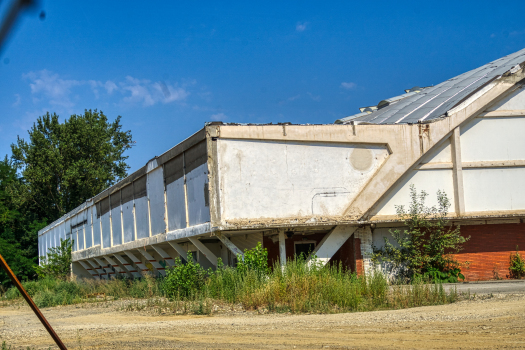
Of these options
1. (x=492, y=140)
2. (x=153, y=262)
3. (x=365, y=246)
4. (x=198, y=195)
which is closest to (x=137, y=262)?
(x=153, y=262)

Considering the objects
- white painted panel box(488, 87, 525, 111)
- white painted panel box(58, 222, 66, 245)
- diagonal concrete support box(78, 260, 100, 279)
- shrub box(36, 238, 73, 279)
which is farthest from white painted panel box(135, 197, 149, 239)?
white painted panel box(58, 222, 66, 245)

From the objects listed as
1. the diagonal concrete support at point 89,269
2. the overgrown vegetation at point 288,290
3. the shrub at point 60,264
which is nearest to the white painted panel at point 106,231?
the diagonal concrete support at point 89,269

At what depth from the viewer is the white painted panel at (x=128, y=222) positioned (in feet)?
80.6

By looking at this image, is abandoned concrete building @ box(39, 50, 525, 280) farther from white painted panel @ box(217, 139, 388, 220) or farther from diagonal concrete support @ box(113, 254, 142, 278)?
diagonal concrete support @ box(113, 254, 142, 278)

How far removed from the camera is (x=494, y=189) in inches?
772

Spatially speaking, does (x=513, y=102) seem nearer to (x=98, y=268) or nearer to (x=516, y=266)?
(x=516, y=266)

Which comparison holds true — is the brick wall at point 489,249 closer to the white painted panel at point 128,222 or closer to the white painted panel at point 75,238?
the white painted panel at point 128,222

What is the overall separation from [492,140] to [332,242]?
7.23 metres

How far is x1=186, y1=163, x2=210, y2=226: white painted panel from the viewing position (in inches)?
671

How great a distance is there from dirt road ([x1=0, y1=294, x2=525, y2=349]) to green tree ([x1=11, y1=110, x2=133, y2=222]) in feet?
118

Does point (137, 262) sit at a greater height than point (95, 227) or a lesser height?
lesser

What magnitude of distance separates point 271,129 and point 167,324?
8.06 m

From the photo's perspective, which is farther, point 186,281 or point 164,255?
point 164,255

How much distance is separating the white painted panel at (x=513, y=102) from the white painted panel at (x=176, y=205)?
11.9 m
